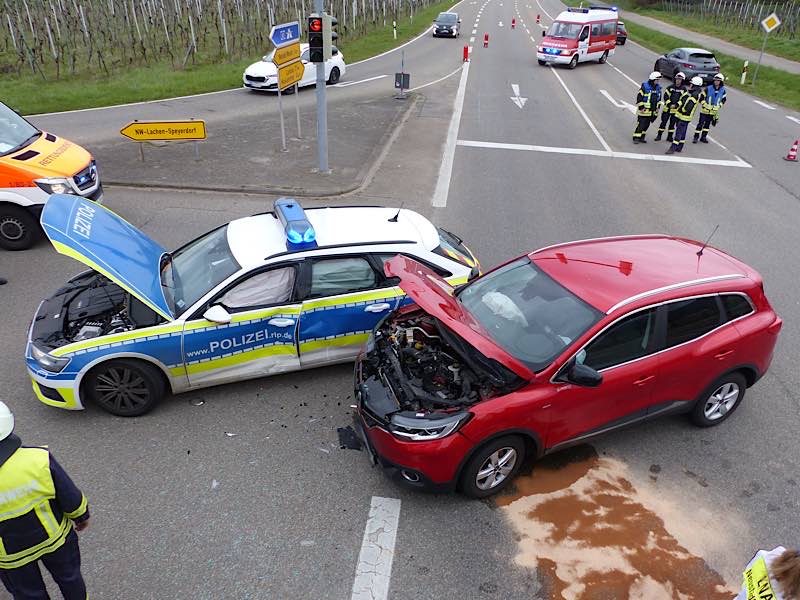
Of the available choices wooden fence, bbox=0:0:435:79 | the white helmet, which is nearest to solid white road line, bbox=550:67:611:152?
wooden fence, bbox=0:0:435:79

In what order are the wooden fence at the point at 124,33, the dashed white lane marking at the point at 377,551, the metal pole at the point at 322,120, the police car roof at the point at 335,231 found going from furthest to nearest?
the wooden fence at the point at 124,33
the metal pole at the point at 322,120
the police car roof at the point at 335,231
the dashed white lane marking at the point at 377,551

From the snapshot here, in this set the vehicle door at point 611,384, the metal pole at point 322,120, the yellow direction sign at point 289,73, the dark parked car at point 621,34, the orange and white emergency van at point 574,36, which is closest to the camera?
the vehicle door at point 611,384

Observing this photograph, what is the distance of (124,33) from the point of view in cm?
2812

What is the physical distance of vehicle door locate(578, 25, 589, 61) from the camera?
27.0m

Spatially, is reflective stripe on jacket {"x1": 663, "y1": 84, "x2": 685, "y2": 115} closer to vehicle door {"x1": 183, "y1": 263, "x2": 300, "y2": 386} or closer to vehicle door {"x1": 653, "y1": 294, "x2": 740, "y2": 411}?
vehicle door {"x1": 653, "y1": 294, "x2": 740, "y2": 411}

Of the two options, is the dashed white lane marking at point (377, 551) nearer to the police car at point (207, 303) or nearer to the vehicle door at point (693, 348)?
the police car at point (207, 303)

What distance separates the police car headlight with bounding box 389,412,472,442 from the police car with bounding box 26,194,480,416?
67.1 inches

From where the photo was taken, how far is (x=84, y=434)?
5.07m

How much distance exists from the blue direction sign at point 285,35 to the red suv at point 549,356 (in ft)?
27.4

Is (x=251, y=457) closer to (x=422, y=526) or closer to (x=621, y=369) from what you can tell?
(x=422, y=526)

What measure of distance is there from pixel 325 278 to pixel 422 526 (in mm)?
2434

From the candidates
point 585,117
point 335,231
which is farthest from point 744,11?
point 335,231

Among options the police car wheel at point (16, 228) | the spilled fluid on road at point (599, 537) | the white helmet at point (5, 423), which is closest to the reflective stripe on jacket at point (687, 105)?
the spilled fluid on road at point (599, 537)

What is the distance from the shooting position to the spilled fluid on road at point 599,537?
12.8 ft
